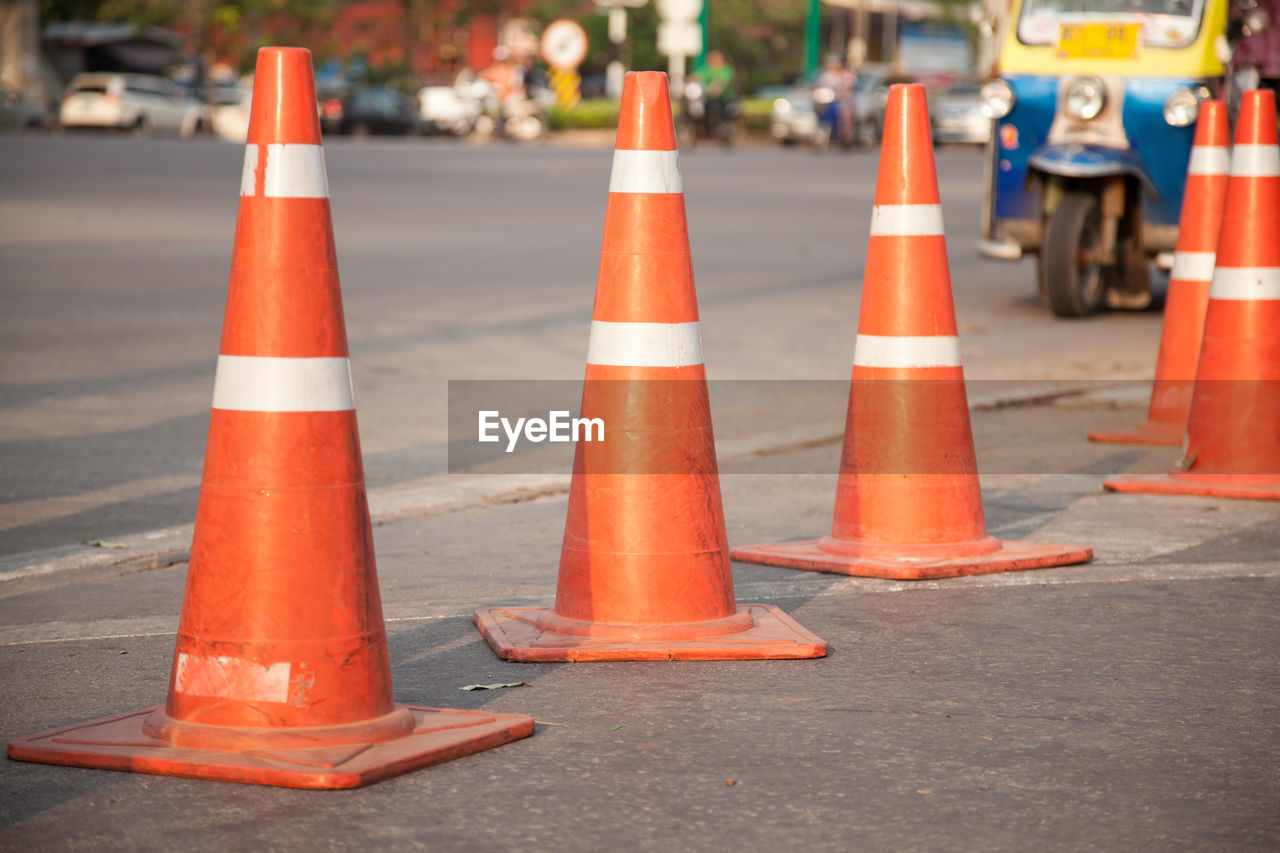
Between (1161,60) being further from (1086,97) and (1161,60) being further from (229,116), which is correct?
(229,116)

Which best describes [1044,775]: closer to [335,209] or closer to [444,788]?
[444,788]

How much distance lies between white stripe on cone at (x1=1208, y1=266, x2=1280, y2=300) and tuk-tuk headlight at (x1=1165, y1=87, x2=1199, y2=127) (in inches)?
189

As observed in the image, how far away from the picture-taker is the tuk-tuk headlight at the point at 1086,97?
1096 cm

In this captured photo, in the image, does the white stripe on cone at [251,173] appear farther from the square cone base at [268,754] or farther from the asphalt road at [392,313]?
the asphalt road at [392,313]

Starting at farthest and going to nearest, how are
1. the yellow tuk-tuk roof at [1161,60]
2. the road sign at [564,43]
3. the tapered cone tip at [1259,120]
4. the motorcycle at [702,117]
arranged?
the road sign at [564,43] → the motorcycle at [702,117] → the yellow tuk-tuk roof at [1161,60] → the tapered cone tip at [1259,120]

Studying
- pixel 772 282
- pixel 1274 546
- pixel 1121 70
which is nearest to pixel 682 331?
pixel 1274 546

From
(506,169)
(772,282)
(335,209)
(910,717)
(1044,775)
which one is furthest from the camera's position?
(506,169)

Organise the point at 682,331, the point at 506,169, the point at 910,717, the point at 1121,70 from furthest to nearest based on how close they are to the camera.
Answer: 1. the point at 506,169
2. the point at 1121,70
3. the point at 682,331
4. the point at 910,717

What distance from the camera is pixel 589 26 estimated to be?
7206 centimetres

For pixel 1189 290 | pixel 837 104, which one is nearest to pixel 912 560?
pixel 1189 290

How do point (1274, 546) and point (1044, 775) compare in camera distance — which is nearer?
point (1044, 775)

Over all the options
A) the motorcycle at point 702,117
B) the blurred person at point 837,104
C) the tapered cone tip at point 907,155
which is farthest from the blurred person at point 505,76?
the tapered cone tip at point 907,155

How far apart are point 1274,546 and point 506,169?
23979 mm

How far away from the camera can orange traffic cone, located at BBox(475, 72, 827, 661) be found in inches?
160
